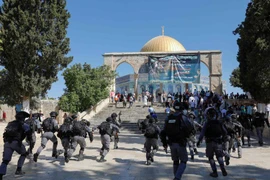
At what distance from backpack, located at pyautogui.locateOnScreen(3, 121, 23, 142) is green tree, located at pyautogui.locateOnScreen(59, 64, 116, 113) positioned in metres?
16.9

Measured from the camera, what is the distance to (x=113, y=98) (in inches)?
1098

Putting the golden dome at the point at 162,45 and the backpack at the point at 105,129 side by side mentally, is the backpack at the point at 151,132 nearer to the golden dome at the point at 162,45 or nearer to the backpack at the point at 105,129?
the backpack at the point at 105,129

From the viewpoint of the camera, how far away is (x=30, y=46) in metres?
18.4

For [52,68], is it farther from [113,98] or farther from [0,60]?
[113,98]

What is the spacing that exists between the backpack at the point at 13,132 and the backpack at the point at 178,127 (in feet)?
11.1

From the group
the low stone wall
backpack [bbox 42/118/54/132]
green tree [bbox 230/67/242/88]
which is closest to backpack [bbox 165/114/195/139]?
backpack [bbox 42/118/54/132]

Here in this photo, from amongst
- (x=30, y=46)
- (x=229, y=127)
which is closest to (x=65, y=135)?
(x=229, y=127)

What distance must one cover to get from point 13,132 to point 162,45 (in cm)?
4167

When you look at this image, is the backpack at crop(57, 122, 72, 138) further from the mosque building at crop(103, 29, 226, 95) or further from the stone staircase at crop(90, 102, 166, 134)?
the mosque building at crop(103, 29, 226, 95)

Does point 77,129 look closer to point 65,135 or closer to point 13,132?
point 65,135

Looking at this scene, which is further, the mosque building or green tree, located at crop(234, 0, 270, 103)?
the mosque building

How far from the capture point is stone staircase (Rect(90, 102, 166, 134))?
63.2 ft

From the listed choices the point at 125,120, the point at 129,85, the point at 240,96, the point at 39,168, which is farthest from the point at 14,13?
the point at 129,85

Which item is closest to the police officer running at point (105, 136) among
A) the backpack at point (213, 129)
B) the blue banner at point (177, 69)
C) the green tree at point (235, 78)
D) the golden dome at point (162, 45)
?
the backpack at point (213, 129)
